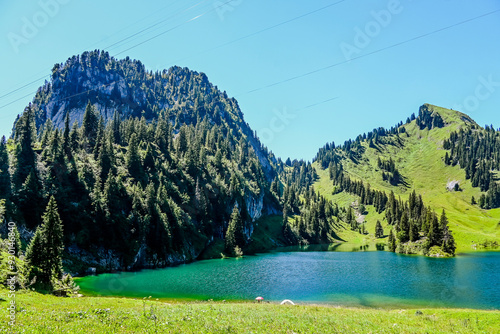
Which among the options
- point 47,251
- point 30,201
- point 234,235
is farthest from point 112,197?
point 234,235

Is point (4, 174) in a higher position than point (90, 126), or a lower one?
lower

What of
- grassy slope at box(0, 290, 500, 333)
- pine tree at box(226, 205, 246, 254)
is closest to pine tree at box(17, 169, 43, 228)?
grassy slope at box(0, 290, 500, 333)

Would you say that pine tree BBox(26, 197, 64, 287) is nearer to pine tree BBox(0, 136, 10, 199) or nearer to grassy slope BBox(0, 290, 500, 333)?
grassy slope BBox(0, 290, 500, 333)

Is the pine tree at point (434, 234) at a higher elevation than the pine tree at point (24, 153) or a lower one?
lower

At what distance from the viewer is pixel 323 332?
2219 centimetres

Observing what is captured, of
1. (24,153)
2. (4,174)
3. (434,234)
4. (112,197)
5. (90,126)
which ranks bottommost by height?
(434,234)

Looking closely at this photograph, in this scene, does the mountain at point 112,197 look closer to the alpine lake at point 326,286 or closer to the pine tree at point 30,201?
the pine tree at point 30,201

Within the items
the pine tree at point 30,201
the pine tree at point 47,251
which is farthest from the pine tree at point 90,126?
the pine tree at point 47,251

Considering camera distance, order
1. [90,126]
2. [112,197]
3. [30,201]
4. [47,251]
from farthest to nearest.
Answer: [90,126] < [112,197] < [30,201] < [47,251]

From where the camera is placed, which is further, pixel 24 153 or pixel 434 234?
pixel 434 234

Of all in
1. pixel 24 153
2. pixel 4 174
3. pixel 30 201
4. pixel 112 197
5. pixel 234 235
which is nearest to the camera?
pixel 4 174

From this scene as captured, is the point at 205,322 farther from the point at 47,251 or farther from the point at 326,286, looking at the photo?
the point at 326,286

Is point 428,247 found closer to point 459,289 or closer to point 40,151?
point 459,289

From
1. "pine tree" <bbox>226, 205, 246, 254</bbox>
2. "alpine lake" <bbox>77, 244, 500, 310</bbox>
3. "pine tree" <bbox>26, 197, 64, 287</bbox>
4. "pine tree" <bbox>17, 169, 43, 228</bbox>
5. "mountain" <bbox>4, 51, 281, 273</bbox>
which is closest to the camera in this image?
"pine tree" <bbox>26, 197, 64, 287</bbox>
